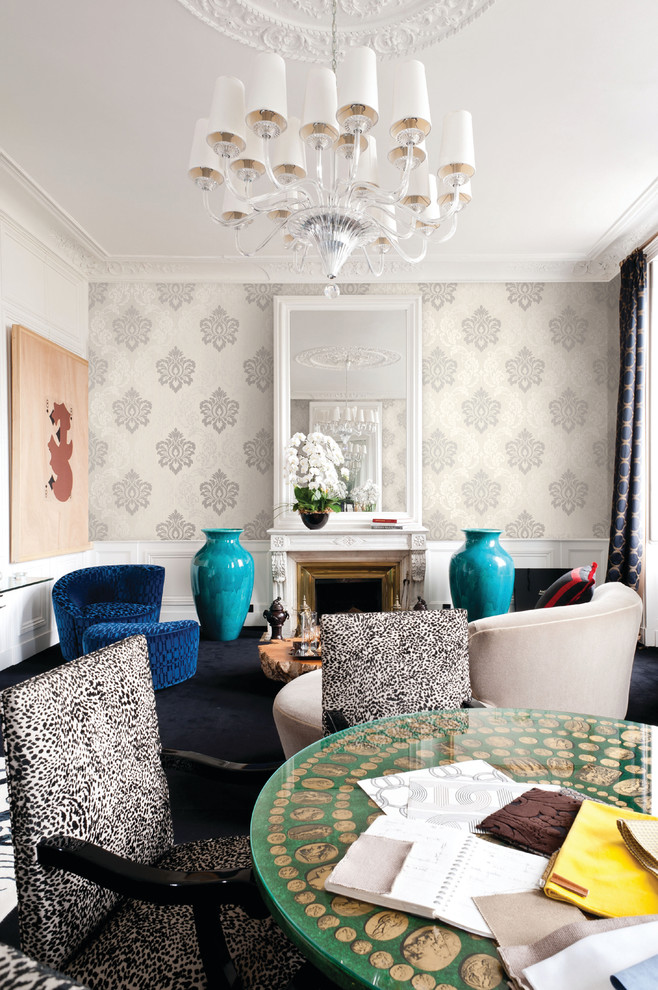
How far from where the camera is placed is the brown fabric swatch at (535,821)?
2.82 feet

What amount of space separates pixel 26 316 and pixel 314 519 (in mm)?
2543

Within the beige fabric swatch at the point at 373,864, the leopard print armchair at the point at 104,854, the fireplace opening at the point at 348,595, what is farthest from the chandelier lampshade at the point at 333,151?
the fireplace opening at the point at 348,595

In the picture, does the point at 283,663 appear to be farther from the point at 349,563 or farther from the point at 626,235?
the point at 626,235

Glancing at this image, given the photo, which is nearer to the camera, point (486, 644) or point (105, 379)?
point (486, 644)

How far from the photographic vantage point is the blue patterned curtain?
4539 millimetres

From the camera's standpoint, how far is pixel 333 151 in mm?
2203

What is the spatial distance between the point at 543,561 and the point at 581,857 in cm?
467

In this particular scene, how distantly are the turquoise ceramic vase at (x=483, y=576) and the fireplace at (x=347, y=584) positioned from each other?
570 millimetres

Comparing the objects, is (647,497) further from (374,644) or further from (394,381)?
(374,644)

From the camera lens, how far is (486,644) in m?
2.09

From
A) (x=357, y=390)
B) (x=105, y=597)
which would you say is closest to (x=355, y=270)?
(x=357, y=390)

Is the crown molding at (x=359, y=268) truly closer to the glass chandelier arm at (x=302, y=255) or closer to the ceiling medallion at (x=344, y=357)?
the ceiling medallion at (x=344, y=357)

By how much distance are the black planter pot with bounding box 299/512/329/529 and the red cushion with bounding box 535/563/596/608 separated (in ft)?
7.01

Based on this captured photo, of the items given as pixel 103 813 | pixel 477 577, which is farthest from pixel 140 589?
pixel 103 813
